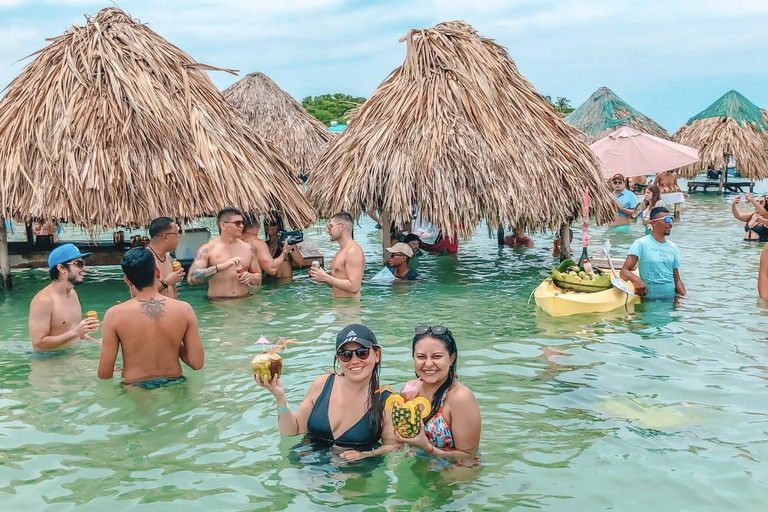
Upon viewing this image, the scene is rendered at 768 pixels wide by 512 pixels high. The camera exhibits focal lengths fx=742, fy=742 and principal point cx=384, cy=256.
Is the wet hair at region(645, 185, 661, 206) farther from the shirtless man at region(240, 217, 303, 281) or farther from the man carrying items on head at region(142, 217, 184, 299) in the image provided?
the man carrying items on head at region(142, 217, 184, 299)

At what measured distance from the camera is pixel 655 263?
28.5 ft

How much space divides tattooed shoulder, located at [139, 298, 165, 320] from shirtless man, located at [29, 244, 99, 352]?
1.29 metres

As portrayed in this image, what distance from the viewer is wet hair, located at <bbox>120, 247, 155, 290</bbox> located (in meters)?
5.25

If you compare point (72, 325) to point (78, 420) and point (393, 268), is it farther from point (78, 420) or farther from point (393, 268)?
point (393, 268)

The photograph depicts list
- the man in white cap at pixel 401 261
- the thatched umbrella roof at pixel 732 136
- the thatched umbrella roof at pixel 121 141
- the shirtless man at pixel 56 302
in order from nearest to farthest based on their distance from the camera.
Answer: the shirtless man at pixel 56 302
the thatched umbrella roof at pixel 121 141
the man in white cap at pixel 401 261
the thatched umbrella roof at pixel 732 136

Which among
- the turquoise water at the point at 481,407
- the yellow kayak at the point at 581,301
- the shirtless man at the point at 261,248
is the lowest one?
the turquoise water at the point at 481,407

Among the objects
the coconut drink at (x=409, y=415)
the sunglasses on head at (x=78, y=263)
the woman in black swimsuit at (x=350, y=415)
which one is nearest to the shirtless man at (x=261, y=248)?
the sunglasses on head at (x=78, y=263)

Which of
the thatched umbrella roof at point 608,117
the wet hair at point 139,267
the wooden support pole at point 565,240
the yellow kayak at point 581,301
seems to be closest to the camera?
the wet hair at point 139,267

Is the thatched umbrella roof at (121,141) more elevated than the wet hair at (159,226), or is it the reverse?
the thatched umbrella roof at (121,141)

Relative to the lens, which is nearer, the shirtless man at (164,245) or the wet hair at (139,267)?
the wet hair at (139,267)

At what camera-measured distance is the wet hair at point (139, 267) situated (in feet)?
17.2

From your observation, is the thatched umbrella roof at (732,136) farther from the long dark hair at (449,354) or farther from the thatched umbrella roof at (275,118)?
the long dark hair at (449,354)

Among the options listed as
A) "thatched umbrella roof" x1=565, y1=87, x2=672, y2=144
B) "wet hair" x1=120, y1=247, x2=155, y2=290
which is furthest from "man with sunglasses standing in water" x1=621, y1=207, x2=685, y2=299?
"thatched umbrella roof" x1=565, y1=87, x2=672, y2=144

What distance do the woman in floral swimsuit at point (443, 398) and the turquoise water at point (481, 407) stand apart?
0.20m
